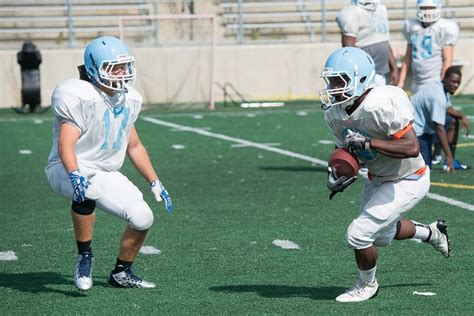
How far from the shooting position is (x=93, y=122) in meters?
6.11

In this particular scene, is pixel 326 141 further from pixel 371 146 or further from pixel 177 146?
pixel 371 146

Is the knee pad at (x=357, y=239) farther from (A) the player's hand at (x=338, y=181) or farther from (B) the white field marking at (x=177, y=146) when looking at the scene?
(B) the white field marking at (x=177, y=146)

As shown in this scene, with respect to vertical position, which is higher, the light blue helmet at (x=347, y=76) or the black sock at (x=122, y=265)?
the light blue helmet at (x=347, y=76)

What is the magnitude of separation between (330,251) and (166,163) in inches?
191

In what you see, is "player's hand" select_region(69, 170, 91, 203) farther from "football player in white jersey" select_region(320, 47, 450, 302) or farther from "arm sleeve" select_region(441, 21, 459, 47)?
"arm sleeve" select_region(441, 21, 459, 47)

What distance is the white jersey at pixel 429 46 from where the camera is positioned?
11070 mm

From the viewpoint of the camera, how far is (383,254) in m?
7.04

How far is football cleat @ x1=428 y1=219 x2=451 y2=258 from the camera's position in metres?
6.29

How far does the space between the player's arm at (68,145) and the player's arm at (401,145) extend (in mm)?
1503

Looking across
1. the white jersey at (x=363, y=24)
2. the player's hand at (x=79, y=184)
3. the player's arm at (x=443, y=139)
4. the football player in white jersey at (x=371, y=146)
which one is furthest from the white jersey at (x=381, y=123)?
the white jersey at (x=363, y=24)

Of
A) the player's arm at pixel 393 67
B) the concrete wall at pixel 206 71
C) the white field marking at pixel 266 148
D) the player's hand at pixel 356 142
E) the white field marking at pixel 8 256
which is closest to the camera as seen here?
the player's hand at pixel 356 142

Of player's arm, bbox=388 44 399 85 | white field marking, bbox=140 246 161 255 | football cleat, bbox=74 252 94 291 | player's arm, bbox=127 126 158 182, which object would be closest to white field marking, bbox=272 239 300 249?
white field marking, bbox=140 246 161 255

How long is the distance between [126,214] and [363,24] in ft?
18.9

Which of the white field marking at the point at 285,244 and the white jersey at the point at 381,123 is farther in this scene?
the white field marking at the point at 285,244
